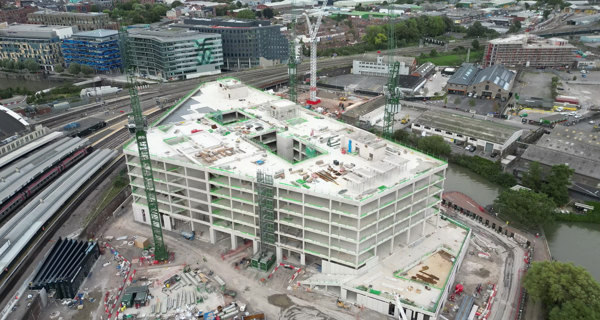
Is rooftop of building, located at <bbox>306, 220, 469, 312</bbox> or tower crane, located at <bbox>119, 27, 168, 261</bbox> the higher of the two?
tower crane, located at <bbox>119, 27, 168, 261</bbox>

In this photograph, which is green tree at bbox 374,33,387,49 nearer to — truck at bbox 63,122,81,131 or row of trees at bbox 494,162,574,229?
row of trees at bbox 494,162,574,229

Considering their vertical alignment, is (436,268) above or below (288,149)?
below

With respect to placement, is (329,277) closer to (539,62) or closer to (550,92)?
(550,92)

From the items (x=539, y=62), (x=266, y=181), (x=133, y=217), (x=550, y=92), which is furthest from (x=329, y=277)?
(x=539, y=62)

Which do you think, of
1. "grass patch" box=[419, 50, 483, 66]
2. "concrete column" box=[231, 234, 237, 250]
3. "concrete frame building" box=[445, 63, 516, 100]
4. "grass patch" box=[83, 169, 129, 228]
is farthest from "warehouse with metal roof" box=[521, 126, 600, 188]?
"grass patch" box=[419, 50, 483, 66]

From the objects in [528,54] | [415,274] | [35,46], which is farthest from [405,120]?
[35,46]

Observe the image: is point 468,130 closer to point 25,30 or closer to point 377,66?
point 377,66
